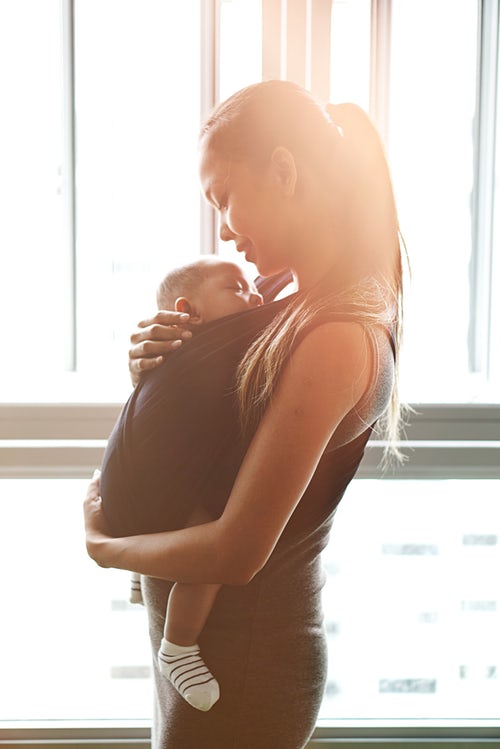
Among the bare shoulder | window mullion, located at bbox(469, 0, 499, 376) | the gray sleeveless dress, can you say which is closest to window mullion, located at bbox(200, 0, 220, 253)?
window mullion, located at bbox(469, 0, 499, 376)

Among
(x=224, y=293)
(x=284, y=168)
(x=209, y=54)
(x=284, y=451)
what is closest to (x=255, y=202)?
(x=284, y=168)

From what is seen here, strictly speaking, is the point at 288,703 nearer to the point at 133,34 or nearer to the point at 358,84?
the point at 358,84

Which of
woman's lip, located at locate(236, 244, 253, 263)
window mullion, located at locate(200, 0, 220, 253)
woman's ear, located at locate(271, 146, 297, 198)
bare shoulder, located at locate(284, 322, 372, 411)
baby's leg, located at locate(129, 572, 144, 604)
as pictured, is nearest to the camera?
bare shoulder, located at locate(284, 322, 372, 411)

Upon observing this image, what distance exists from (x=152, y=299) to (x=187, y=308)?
2.62 ft

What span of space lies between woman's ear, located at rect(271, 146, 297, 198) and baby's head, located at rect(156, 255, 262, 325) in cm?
23

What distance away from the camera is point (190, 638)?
917 millimetres

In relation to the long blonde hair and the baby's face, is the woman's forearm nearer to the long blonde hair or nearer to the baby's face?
the long blonde hair

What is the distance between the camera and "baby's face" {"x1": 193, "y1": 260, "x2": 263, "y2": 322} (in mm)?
1089

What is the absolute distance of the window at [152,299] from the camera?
1778 mm

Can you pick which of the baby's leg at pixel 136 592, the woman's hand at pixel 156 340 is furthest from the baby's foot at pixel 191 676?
A: the woman's hand at pixel 156 340

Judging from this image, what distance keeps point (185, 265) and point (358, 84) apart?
A: 881mm

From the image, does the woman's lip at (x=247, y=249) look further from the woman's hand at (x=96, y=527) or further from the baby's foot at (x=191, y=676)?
the baby's foot at (x=191, y=676)

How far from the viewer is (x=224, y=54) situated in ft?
5.56

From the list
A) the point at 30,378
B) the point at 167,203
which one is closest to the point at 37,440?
the point at 30,378
